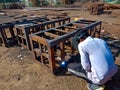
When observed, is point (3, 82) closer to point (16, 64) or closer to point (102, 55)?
point (16, 64)

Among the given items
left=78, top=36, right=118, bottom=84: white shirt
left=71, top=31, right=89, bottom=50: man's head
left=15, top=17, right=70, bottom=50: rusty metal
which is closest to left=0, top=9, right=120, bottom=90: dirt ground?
left=15, top=17, right=70, bottom=50: rusty metal

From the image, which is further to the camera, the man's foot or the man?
the man's foot

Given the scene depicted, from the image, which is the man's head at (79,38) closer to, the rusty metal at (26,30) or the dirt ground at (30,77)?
the dirt ground at (30,77)

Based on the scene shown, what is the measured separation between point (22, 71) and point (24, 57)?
882mm

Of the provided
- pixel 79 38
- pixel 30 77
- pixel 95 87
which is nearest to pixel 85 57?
pixel 79 38

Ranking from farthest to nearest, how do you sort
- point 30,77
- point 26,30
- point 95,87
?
point 26,30
point 30,77
point 95,87

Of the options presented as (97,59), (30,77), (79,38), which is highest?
(79,38)

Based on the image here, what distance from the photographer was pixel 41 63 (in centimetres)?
419

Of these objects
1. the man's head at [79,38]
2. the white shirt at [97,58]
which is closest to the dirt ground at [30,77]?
the white shirt at [97,58]

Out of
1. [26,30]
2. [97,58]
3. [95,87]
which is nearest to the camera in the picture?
[97,58]

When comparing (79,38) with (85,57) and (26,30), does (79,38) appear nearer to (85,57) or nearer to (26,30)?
(85,57)

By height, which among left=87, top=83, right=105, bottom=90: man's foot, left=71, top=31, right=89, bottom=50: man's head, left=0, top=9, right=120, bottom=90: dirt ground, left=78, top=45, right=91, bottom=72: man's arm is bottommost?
left=0, top=9, right=120, bottom=90: dirt ground

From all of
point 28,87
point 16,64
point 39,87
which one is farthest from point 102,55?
point 16,64

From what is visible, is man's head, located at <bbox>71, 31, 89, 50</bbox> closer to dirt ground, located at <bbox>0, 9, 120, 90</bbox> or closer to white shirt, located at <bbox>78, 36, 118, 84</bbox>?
white shirt, located at <bbox>78, 36, 118, 84</bbox>
